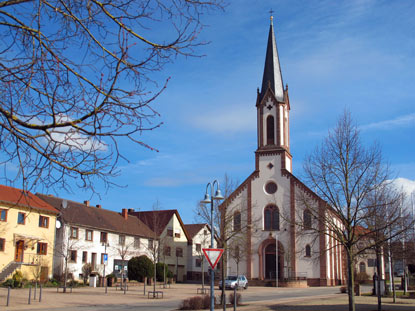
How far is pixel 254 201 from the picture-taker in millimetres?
59688

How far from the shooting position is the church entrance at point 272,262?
56781 mm

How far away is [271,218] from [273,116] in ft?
44.0

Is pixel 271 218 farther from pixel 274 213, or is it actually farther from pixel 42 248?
pixel 42 248

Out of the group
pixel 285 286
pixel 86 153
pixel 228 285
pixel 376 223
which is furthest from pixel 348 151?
pixel 285 286

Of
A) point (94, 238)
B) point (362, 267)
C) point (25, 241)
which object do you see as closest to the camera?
point (25, 241)

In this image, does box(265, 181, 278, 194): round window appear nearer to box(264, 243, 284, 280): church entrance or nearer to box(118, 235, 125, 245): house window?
box(264, 243, 284, 280): church entrance

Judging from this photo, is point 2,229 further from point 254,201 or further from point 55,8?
point 55,8

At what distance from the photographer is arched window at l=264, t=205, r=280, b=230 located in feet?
192

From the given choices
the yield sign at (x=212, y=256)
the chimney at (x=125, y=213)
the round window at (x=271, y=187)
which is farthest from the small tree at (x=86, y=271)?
the yield sign at (x=212, y=256)

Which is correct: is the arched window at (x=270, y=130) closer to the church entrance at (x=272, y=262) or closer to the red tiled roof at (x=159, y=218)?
the church entrance at (x=272, y=262)

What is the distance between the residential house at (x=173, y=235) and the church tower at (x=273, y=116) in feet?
52.8

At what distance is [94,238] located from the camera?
51906mm

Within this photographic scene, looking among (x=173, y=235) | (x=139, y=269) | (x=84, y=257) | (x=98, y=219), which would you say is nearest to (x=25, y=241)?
(x=84, y=257)

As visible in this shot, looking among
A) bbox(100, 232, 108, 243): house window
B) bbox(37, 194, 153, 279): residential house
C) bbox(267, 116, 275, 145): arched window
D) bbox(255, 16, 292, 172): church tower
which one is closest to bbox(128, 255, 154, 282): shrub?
bbox(37, 194, 153, 279): residential house
